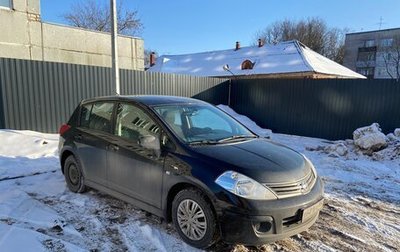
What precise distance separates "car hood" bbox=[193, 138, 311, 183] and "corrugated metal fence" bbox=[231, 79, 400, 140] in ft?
26.9

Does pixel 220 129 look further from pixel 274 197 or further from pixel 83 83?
pixel 83 83

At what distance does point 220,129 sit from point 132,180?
132cm

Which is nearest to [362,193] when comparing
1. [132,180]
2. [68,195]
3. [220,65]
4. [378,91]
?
[132,180]

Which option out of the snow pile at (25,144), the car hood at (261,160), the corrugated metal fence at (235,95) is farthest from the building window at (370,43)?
the car hood at (261,160)

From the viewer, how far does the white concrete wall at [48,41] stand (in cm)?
1034

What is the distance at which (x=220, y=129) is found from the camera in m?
4.22

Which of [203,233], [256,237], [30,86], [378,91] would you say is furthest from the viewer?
[378,91]

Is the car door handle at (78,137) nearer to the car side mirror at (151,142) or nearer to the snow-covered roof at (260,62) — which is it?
the car side mirror at (151,142)

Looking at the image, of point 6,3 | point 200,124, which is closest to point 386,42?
point 6,3

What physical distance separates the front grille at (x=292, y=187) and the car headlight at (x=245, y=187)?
63mm

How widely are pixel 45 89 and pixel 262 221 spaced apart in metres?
7.86

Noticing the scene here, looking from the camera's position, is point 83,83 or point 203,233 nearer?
point 203,233

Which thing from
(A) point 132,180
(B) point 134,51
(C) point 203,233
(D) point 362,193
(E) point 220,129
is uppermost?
(B) point 134,51

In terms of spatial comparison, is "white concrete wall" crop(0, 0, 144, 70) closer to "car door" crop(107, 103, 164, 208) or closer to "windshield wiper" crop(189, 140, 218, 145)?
"car door" crop(107, 103, 164, 208)
